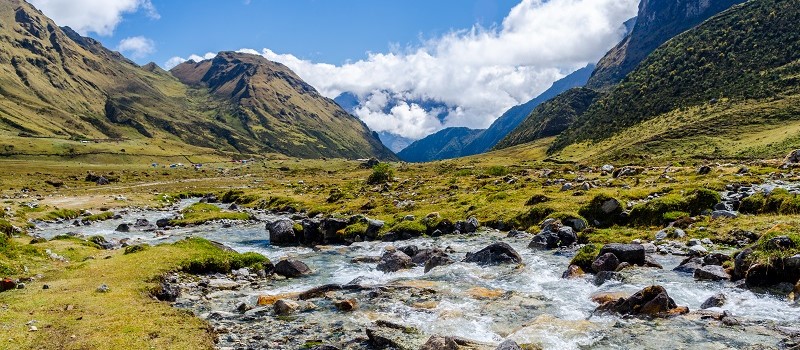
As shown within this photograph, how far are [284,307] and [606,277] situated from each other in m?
15.1

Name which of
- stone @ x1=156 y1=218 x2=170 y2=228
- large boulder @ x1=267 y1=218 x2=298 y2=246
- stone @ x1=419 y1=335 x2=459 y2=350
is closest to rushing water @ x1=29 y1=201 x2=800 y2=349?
stone @ x1=419 y1=335 x2=459 y2=350

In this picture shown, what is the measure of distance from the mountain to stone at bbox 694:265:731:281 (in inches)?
4177

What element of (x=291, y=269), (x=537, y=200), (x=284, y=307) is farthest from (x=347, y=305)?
(x=537, y=200)

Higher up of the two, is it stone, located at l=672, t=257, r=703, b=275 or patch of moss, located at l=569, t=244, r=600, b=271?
patch of moss, located at l=569, t=244, r=600, b=271

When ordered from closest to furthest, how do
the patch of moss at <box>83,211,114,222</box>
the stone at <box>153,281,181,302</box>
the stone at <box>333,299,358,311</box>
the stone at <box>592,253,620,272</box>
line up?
the stone at <box>333,299,358,311</box>
the stone at <box>153,281,181,302</box>
the stone at <box>592,253,620,272</box>
the patch of moss at <box>83,211,114,222</box>

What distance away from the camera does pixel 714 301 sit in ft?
59.7

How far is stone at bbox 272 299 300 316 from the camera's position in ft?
66.3

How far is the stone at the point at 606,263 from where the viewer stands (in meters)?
24.2

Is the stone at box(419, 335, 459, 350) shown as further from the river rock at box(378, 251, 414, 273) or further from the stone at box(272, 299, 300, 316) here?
the river rock at box(378, 251, 414, 273)

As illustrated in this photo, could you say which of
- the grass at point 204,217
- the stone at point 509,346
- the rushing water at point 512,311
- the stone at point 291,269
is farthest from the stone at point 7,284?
the grass at point 204,217

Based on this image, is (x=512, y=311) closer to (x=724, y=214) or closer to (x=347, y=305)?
(x=347, y=305)

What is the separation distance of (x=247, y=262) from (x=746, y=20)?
785ft

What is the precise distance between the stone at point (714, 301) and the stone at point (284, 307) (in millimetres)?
16434

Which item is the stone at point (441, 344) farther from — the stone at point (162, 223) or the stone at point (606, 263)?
the stone at point (162, 223)
